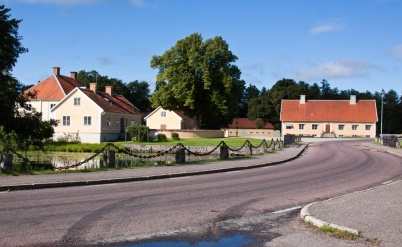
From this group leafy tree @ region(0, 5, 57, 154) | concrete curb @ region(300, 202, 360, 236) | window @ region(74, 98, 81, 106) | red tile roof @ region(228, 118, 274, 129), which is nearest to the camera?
concrete curb @ region(300, 202, 360, 236)

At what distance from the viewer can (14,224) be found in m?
7.58

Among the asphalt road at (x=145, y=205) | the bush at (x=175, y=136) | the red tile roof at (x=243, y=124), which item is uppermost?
the red tile roof at (x=243, y=124)

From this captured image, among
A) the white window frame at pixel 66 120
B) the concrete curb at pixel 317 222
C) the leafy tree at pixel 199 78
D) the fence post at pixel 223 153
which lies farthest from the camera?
the leafy tree at pixel 199 78

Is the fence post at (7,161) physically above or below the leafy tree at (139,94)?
below

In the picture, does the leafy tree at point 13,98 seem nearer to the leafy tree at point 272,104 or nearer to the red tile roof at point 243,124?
the leafy tree at point 272,104

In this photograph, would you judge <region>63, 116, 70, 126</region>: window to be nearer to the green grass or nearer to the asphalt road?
the asphalt road

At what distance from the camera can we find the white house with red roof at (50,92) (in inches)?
2249

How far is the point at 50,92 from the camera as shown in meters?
58.1

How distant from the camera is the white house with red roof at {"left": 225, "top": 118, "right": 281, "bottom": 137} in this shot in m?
92.8

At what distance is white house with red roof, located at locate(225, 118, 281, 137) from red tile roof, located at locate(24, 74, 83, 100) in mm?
41688

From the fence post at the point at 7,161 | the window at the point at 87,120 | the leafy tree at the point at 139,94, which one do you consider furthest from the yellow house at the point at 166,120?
the fence post at the point at 7,161

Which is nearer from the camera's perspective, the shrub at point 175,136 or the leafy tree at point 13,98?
the leafy tree at point 13,98

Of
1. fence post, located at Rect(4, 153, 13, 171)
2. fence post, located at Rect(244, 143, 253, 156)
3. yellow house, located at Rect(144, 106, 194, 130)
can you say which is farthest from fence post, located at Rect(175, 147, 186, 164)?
yellow house, located at Rect(144, 106, 194, 130)

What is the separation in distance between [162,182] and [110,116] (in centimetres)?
3990
